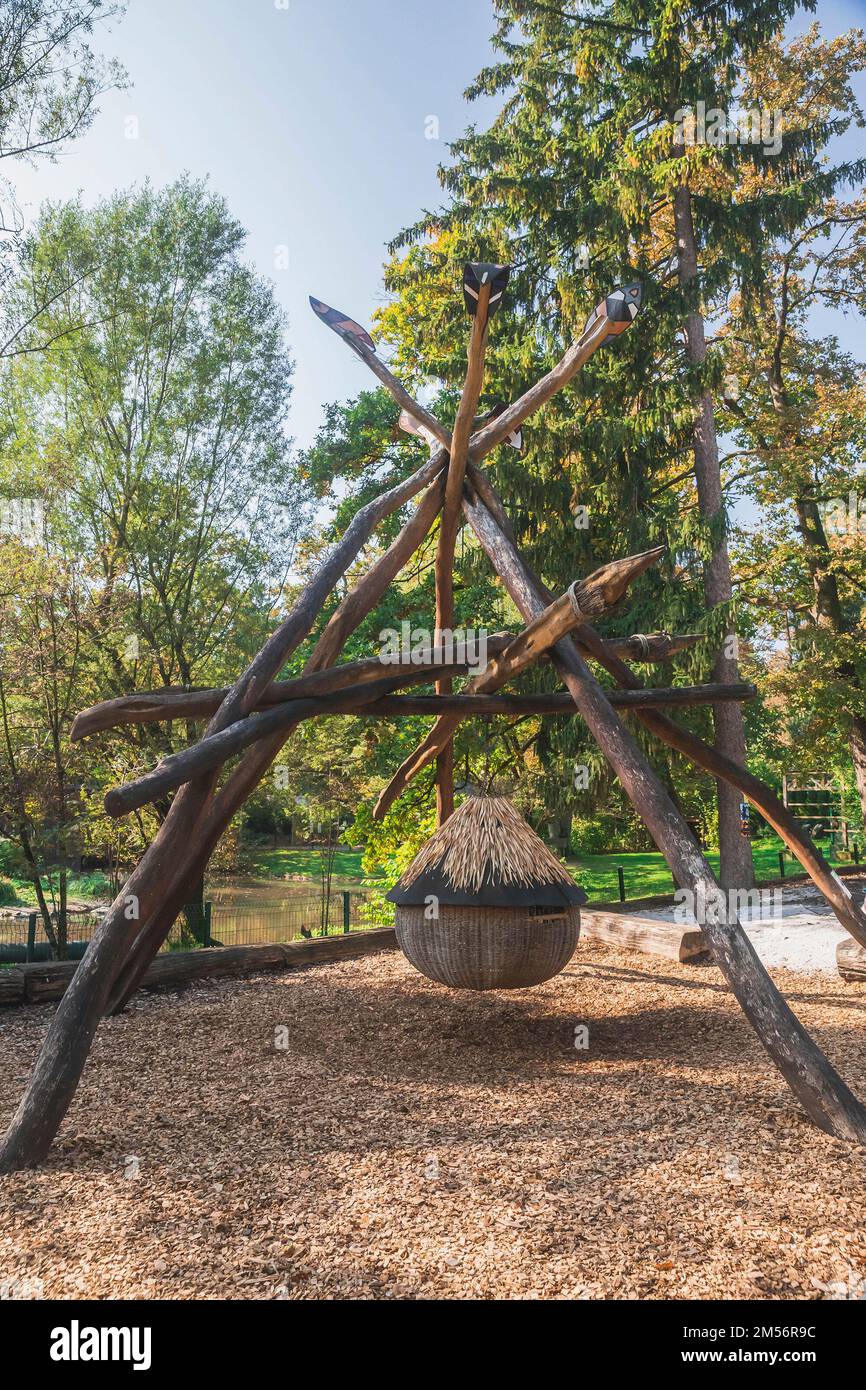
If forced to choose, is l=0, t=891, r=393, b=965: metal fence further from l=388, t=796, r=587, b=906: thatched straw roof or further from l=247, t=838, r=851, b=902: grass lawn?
l=388, t=796, r=587, b=906: thatched straw roof

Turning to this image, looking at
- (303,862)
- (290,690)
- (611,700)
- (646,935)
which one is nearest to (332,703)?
(290,690)

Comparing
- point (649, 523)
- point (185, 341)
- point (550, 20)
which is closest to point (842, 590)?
point (649, 523)

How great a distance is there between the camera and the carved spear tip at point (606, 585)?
450 cm

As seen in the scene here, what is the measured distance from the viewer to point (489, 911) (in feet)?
19.0

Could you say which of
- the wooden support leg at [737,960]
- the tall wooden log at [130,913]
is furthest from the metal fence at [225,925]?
the wooden support leg at [737,960]

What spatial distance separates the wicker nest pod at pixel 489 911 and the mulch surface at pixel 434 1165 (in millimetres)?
542

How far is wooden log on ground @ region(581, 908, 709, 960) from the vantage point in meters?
9.02

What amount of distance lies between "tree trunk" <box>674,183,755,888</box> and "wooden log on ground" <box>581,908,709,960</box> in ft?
11.4

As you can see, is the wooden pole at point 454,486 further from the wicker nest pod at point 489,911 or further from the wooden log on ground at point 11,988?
the wooden log on ground at point 11,988

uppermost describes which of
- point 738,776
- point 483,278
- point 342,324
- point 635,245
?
point 635,245

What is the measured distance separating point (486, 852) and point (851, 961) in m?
4.05

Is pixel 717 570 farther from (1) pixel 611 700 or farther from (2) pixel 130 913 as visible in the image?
(2) pixel 130 913

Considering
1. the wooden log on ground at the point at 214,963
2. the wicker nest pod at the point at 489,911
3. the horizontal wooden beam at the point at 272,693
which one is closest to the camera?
the horizontal wooden beam at the point at 272,693

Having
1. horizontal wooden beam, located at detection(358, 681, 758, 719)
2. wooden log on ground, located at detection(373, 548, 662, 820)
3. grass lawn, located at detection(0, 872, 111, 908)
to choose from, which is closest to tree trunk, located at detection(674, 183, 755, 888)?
horizontal wooden beam, located at detection(358, 681, 758, 719)
